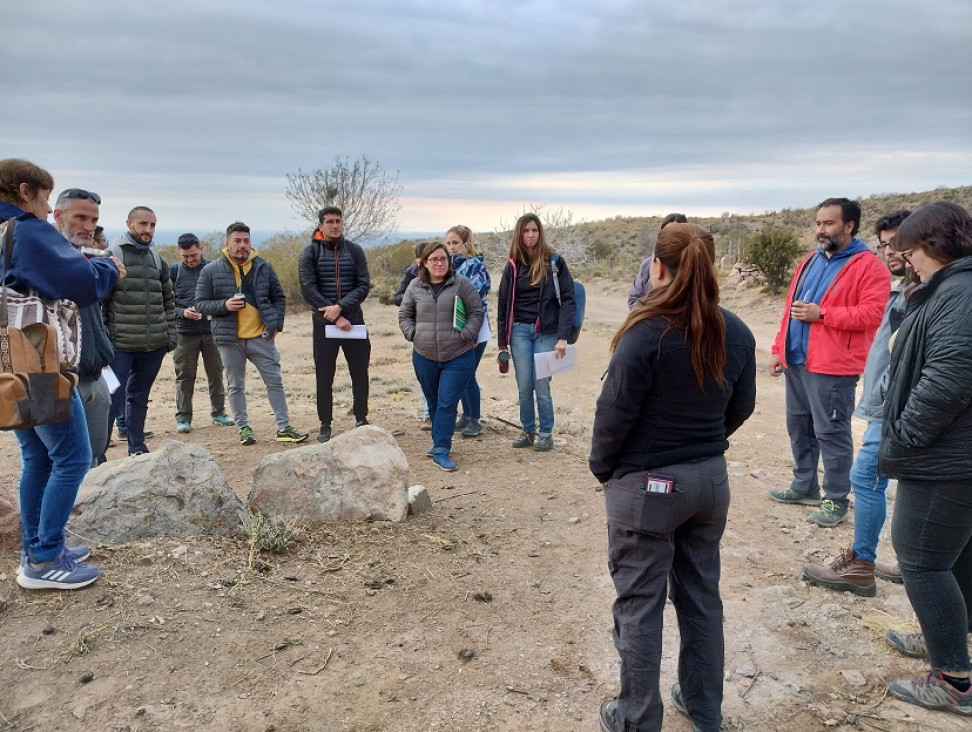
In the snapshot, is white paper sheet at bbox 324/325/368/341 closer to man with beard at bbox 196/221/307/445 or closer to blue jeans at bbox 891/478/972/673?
man with beard at bbox 196/221/307/445

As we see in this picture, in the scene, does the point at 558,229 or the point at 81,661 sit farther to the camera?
the point at 558,229

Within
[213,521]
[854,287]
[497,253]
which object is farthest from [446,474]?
[497,253]

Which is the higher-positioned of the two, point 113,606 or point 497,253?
point 497,253

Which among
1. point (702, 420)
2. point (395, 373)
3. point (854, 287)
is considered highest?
point (854, 287)

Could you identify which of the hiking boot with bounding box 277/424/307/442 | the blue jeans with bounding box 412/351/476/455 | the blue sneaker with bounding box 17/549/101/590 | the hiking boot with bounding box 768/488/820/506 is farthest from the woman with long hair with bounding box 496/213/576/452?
→ the blue sneaker with bounding box 17/549/101/590

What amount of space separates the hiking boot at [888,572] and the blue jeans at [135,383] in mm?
5230

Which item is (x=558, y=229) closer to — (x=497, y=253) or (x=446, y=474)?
(x=497, y=253)

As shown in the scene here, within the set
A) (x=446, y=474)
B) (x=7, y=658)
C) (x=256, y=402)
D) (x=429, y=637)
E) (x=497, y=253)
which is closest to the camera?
(x=7, y=658)

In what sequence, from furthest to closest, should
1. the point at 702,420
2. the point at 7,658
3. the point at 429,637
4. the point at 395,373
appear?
the point at 395,373
the point at 429,637
the point at 7,658
the point at 702,420

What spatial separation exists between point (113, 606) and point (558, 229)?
27.5 meters

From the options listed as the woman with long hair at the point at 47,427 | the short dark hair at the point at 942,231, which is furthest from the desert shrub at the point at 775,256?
the woman with long hair at the point at 47,427

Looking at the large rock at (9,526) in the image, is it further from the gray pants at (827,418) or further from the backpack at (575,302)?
the gray pants at (827,418)

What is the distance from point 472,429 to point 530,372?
93cm

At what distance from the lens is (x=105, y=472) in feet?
13.3
